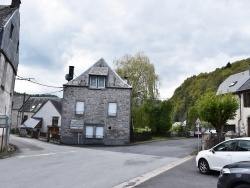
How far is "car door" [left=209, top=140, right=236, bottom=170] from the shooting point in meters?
10.7

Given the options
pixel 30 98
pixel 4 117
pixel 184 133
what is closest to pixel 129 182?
pixel 4 117

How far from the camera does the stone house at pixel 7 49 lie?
18386mm

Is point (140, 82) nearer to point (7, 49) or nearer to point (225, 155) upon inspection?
point (7, 49)

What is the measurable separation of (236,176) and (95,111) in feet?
84.8

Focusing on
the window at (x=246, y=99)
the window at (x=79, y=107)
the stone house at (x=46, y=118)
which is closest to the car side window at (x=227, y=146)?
the window at (x=246, y=99)

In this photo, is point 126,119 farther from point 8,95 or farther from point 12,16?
point 12,16

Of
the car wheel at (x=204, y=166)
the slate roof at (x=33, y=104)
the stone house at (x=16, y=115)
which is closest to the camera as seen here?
the car wheel at (x=204, y=166)

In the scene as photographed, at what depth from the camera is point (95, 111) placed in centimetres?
3153

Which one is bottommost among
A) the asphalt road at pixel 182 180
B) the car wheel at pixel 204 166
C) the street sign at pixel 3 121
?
the asphalt road at pixel 182 180

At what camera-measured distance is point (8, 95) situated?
2147 cm

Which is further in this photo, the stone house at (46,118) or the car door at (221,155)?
the stone house at (46,118)

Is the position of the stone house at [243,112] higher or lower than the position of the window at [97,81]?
lower

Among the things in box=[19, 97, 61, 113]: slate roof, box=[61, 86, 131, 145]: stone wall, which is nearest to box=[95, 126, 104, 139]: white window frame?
box=[61, 86, 131, 145]: stone wall

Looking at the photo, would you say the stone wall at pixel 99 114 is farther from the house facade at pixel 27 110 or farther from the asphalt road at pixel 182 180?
the house facade at pixel 27 110
